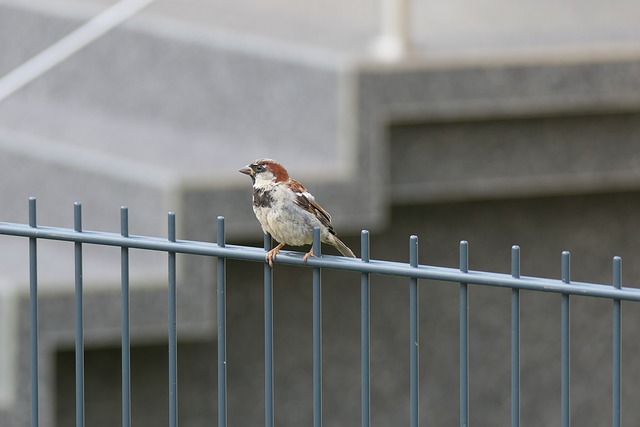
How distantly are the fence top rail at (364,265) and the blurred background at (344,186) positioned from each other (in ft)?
7.13

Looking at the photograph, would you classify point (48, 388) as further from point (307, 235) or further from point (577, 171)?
point (577, 171)

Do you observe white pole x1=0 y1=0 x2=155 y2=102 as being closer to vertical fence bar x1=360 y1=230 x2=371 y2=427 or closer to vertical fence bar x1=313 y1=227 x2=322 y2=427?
vertical fence bar x1=313 y1=227 x2=322 y2=427

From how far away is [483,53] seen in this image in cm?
759

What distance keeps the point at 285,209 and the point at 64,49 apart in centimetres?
425

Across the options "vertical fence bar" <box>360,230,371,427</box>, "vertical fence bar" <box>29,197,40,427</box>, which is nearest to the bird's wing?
"vertical fence bar" <box>360,230,371,427</box>

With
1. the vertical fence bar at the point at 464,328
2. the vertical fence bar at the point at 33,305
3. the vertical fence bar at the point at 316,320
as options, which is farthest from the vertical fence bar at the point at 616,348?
the vertical fence bar at the point at 33,305

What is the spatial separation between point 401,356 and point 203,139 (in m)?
1.58

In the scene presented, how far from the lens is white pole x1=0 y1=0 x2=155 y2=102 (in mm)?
8391

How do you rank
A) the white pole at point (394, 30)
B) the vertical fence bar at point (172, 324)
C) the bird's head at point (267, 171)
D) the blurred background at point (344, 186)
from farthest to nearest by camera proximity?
1. the white pole at point (394, 30)
2. the blurred background at point (344, 186)
3. the bird's head at point (267, 171)
4. the vertical fence bar at point (172, 324)

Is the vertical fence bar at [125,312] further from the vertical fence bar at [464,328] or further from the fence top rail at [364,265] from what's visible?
the vertical fence bar at [464,328]

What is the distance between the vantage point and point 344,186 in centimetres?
714

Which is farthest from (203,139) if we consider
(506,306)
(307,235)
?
(307,235)

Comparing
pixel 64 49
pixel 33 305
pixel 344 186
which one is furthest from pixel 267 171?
pixel 64 49

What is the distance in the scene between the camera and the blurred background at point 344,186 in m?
7.00
